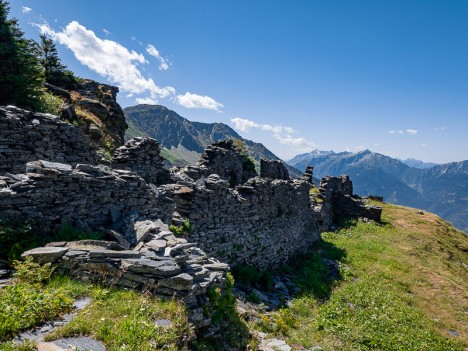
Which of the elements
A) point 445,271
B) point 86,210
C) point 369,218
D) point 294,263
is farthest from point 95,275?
point 369,218

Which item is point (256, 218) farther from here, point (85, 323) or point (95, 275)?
point (85, 323)

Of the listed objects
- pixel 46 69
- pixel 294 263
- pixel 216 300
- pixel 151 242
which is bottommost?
pixel 294 263

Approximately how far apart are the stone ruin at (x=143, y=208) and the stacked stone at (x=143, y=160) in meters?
0.06

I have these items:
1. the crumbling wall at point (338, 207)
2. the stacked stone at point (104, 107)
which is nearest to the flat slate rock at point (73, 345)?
the stacked stone at point (104, 107)

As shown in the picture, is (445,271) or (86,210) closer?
(86,210)

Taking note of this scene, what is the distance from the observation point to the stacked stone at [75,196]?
9.02 m

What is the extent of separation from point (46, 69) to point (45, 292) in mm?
37883

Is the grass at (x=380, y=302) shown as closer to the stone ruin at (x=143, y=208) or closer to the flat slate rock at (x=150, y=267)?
the stone ruin at (x=143, y=208)

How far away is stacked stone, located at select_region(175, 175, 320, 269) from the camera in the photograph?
15.8 meters

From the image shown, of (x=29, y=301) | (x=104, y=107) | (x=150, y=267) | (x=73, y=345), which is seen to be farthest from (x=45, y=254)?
(x=104, y=107)

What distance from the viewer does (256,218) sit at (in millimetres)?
20078

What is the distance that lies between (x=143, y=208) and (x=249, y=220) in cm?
815

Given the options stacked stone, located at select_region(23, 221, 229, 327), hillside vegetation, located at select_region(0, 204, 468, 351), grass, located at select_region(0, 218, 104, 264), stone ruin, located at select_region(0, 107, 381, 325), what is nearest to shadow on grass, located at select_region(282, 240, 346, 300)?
hillside vegetation, located at select_region(0, 204, 468, 351)

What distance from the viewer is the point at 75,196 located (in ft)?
33.9
